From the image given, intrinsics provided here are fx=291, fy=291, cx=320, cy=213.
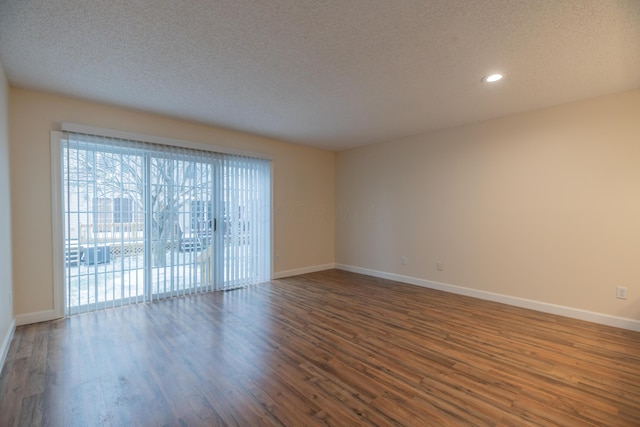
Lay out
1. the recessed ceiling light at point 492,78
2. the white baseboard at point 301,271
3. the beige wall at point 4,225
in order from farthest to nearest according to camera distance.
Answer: the white baseboard at point 301,271
the recessed ceiling light at point 492,78
the beige wall at point 4,225

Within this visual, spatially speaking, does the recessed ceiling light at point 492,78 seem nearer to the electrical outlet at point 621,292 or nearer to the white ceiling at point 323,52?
the white ceiling at point 323,52

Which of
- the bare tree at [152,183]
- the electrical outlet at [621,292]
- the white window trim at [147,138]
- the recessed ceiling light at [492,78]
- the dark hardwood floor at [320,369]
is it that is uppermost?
the recessed ceiling light at [492,78]

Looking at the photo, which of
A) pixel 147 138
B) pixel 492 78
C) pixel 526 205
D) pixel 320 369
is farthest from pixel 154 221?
pixel 526 205

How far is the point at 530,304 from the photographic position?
12.1 ft

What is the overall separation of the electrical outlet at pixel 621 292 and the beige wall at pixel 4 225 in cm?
575

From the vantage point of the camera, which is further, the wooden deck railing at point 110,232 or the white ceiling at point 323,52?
the wooden deck railing at point 110,232

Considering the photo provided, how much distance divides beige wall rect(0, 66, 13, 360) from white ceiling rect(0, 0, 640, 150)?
1.11 ft

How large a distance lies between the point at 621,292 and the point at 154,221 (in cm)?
551

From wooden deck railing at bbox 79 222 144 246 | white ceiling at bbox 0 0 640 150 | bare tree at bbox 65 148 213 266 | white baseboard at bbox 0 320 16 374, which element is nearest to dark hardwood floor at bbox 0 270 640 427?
white baseboard at bbox 0 320 16 374

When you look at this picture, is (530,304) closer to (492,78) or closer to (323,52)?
(492,78)

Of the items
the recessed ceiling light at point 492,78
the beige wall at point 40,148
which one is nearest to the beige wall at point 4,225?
the beige wall at point 40,148

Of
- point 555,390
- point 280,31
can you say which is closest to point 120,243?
point 280,31

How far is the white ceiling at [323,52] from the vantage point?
1850 mm

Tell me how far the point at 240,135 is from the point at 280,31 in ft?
9.50
